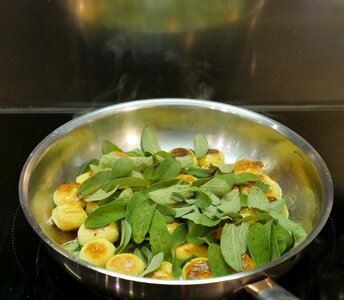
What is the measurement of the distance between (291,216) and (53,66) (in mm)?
621

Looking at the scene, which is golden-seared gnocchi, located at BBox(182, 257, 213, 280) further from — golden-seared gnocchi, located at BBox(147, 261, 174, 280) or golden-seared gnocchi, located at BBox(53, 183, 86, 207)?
golden-seared gnocchi, located at BBox(53, 183, 86, 207)

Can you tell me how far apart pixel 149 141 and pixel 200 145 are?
0.09m

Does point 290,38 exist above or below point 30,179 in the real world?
above

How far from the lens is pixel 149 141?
3.13ft

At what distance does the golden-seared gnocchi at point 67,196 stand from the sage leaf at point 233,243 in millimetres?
→ 239

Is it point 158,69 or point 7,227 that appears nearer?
point 7,227

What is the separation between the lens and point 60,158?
932 mm

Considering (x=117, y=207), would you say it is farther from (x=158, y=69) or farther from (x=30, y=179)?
(x=158, y=69)

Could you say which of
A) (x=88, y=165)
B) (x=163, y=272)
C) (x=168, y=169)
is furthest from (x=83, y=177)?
(x=163, y=272)

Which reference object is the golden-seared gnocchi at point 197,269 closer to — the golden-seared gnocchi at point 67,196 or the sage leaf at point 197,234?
the sage leaf at point 197,234

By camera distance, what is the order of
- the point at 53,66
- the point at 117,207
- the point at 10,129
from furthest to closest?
the point at 53,66 < the point at 10,129 < the point at 117,207

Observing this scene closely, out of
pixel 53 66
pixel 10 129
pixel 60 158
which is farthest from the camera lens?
pixel 53 66

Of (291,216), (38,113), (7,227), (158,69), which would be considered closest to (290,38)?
A: (158,69)

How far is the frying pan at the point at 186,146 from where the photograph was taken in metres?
0.64
